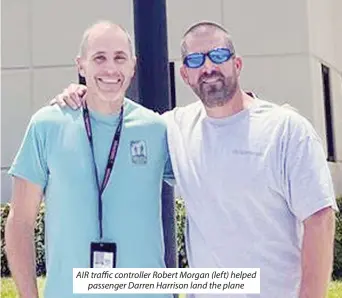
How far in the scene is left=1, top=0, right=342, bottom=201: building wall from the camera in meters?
10.8

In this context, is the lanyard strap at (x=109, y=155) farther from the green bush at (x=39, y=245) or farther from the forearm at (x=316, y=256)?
the green bush at (x=39, y=245)

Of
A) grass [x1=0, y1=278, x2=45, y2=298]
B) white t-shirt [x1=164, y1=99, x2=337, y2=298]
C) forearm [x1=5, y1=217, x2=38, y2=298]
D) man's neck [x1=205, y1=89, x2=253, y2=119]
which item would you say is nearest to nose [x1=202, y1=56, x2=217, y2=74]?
man's neck [x1=205, y1=89, x2=253, y2=119]

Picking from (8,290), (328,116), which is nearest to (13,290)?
(8,290)

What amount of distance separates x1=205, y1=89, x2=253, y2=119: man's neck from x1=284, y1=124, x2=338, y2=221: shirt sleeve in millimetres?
302

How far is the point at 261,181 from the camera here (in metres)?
2.88

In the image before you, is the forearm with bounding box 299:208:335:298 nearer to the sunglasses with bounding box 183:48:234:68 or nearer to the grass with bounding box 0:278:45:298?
the sunglasses with bounding box 183:48:234:68

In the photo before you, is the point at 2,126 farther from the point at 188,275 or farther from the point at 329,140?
the point at 188,275

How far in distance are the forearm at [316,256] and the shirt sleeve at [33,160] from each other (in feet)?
3.57

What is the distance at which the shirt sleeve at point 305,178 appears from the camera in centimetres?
284

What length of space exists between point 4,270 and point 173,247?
6.61 m

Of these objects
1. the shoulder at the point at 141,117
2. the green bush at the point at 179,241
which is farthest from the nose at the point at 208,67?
the green bush at the point at 179,241

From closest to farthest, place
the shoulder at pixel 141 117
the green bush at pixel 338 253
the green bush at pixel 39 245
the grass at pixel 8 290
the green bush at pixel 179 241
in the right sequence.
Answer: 1. the shoulder at pixel 141 117
2. the grass at pixel 8 290
3. the green bush at pixel 39 245
4. the green bush at pixel 179 241
5. the green bush at pixel 338 253

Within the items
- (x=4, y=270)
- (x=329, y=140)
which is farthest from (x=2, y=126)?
(x=329, y=140)
